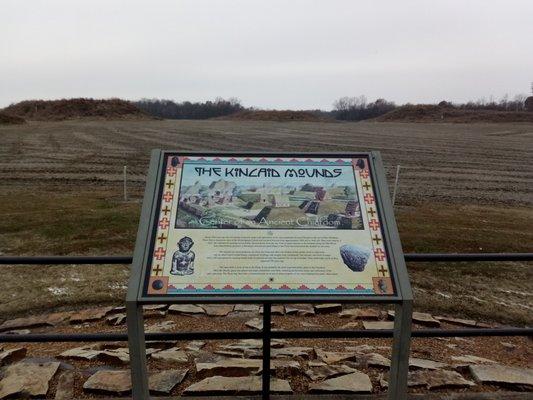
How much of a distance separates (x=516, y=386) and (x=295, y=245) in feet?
8.66

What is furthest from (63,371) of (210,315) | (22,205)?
(22,205)

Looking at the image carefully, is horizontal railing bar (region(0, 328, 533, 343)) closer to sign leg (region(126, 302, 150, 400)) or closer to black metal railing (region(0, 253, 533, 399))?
black metal railing (region(0, 253, 533, 399))

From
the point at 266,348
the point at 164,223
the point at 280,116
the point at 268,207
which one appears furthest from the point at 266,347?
the point at 280,116

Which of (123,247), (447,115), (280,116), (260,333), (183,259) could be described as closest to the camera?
(183,259)

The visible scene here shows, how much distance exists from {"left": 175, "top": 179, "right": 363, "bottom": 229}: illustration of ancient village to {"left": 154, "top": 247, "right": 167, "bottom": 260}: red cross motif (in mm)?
188

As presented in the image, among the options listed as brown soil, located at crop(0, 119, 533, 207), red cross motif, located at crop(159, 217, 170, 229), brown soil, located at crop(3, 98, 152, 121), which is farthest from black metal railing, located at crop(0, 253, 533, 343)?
brown soil, located at crop(3, 98, 152, 121)

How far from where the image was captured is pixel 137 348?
311cm

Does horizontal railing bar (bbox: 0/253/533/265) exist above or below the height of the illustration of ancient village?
below

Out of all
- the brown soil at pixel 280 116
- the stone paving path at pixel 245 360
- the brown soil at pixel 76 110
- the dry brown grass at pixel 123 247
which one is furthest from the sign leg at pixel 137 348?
the brown soil at pixel 76 110

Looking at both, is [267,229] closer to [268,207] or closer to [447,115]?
[268,207]

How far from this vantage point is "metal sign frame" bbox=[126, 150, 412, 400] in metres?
2.92

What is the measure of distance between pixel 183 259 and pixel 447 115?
240 feet

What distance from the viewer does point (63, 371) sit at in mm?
4504

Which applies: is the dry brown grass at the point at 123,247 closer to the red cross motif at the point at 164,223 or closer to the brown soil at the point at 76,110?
the red cross motif at the point at 164,223
